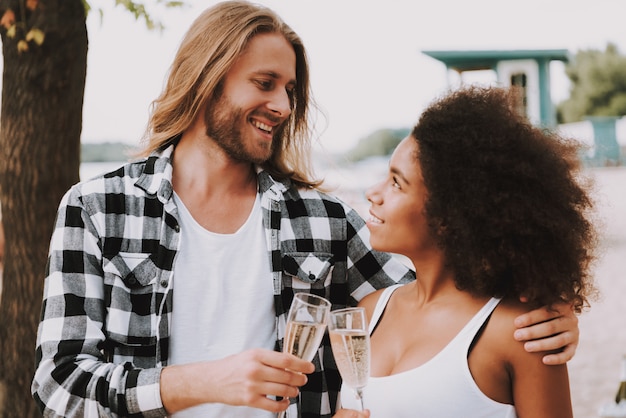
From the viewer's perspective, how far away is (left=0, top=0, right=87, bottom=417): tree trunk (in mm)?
3604

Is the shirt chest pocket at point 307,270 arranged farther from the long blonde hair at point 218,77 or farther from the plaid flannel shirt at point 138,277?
the long blonde hair at point 218,77

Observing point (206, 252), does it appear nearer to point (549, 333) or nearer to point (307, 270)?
point (307, 270)

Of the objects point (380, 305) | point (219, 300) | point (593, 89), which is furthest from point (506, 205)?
point (593, 89)

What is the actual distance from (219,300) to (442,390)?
0.86m

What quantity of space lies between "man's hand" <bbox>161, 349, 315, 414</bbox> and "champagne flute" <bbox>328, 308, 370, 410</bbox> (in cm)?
10

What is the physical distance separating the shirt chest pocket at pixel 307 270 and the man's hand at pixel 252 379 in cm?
70

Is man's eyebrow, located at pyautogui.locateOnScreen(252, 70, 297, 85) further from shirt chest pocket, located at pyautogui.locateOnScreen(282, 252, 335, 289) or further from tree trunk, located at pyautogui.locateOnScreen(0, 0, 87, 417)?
tree trunk, located at pyautogui.locateOnScreen(0, 0, 87, 417)

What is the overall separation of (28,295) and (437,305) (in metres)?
2.24

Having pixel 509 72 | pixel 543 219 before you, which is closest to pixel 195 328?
pixel 543 219

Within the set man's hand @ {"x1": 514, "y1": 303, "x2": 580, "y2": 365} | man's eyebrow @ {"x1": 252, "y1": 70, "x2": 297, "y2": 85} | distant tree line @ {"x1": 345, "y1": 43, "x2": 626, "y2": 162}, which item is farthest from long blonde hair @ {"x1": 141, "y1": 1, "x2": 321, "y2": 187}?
distant tree line @ {"x1": 345, "y1": 43, "x2": 626, "y2": 162}

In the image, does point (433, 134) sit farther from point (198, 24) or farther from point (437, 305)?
point (198, 24)

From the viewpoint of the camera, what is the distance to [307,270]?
2732 millimetres

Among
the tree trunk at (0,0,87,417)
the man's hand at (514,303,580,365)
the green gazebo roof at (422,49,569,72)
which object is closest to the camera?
the man's hand at (514,303,580,365)

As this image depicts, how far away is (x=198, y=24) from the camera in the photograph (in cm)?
309
